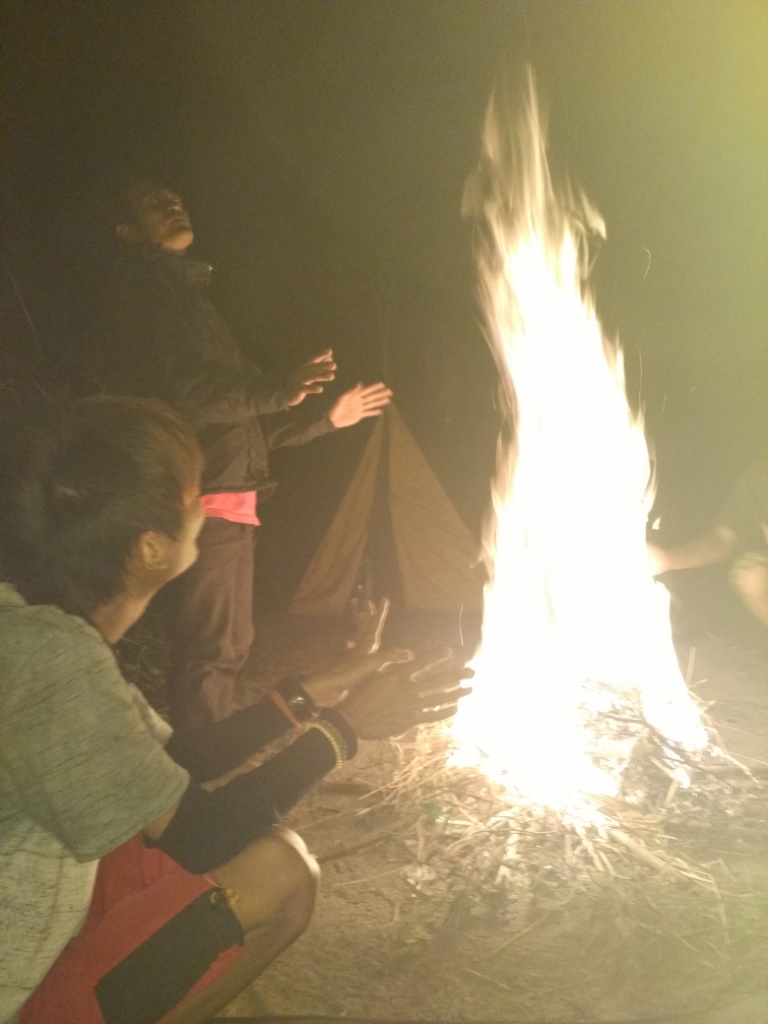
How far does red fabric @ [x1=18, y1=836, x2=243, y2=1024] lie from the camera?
1.39m

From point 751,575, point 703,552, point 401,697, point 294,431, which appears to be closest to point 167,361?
point 294,431

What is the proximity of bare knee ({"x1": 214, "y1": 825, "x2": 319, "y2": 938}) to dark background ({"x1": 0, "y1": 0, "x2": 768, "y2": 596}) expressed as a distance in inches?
105

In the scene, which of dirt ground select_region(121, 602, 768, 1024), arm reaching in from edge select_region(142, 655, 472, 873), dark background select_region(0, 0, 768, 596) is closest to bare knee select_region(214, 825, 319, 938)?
arm reaching in from edge select_region(142, 655, 472, 873)

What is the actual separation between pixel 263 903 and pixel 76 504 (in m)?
0.92

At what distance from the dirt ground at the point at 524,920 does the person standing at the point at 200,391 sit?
2.31ft

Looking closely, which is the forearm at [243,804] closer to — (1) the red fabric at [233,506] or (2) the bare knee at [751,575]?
(1) the red fabric at [233,506]

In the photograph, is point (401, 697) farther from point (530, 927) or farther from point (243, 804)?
point (530, 927)

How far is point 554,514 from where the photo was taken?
12.2 feet

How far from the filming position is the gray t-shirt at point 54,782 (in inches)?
51.4

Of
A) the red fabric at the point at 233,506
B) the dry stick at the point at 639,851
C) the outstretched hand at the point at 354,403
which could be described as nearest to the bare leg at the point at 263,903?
the dry stick at the point at 639,851

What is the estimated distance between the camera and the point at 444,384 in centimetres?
453

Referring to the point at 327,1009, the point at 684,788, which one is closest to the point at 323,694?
the point at 327,1009

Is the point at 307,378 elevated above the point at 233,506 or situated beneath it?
elevated above

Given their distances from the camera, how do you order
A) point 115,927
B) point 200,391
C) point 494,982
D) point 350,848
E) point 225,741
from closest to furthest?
point 115,927
point 494,982
point 225,741
point 350,848
point 200,391
